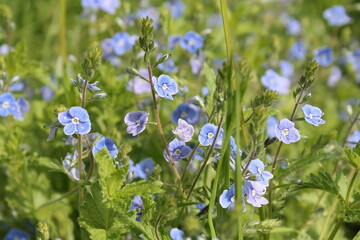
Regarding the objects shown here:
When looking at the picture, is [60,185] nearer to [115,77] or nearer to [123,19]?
[115,77]

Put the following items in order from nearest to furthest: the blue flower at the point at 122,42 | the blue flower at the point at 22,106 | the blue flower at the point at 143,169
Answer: the blue flower at the point at 143,169 < the blue flower at the point at 22,106 < the blue flower at the point at 122,42

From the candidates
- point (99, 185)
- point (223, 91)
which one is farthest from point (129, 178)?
point (223, 91)

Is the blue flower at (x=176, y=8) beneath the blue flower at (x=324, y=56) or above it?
above

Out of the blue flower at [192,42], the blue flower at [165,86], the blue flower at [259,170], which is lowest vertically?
the blue flower at [259,170]

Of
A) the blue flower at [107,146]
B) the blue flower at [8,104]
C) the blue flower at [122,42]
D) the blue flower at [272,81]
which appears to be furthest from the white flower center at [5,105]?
the blue flower at [272,81]

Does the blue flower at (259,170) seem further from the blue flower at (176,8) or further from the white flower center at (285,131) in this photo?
the blue flower at (176,8)

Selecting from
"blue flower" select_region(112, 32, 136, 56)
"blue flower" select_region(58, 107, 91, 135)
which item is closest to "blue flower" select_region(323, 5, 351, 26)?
"blue flower" select_region(112, 32, 136, 56)
